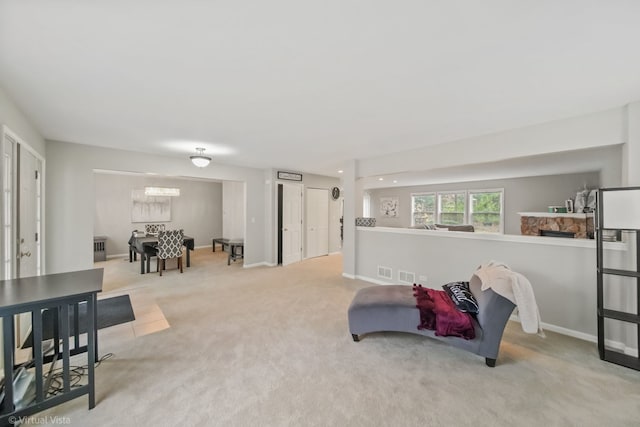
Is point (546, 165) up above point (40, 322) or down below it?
above

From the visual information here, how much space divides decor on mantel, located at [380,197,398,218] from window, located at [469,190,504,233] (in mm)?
2378

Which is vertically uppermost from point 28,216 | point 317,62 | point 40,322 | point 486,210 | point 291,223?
point 317,62

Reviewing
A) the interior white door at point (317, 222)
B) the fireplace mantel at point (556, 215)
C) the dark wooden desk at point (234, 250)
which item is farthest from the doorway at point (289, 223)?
the fireplace mantel at point (556, 215)

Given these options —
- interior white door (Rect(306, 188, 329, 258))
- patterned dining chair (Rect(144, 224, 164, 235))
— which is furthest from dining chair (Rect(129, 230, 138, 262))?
interior white door (Rect(306, 188, 329, 258))

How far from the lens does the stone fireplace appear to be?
17.2 feet

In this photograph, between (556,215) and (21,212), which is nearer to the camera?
(21,212)

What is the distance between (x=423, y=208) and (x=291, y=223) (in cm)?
464

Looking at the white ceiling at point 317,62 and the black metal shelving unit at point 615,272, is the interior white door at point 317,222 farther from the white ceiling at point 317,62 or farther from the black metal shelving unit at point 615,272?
the black metal shelving unit at point 615,272

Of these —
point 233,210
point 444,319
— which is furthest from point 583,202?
point 233,210

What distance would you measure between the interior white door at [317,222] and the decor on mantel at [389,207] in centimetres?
283

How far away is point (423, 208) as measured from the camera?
8578 millimetres

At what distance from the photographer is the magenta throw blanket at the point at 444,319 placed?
2.38 m

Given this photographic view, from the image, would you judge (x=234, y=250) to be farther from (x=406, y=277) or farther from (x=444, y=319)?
(x=444, y=319)

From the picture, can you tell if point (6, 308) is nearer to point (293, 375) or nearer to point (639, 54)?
point (293, 375)
